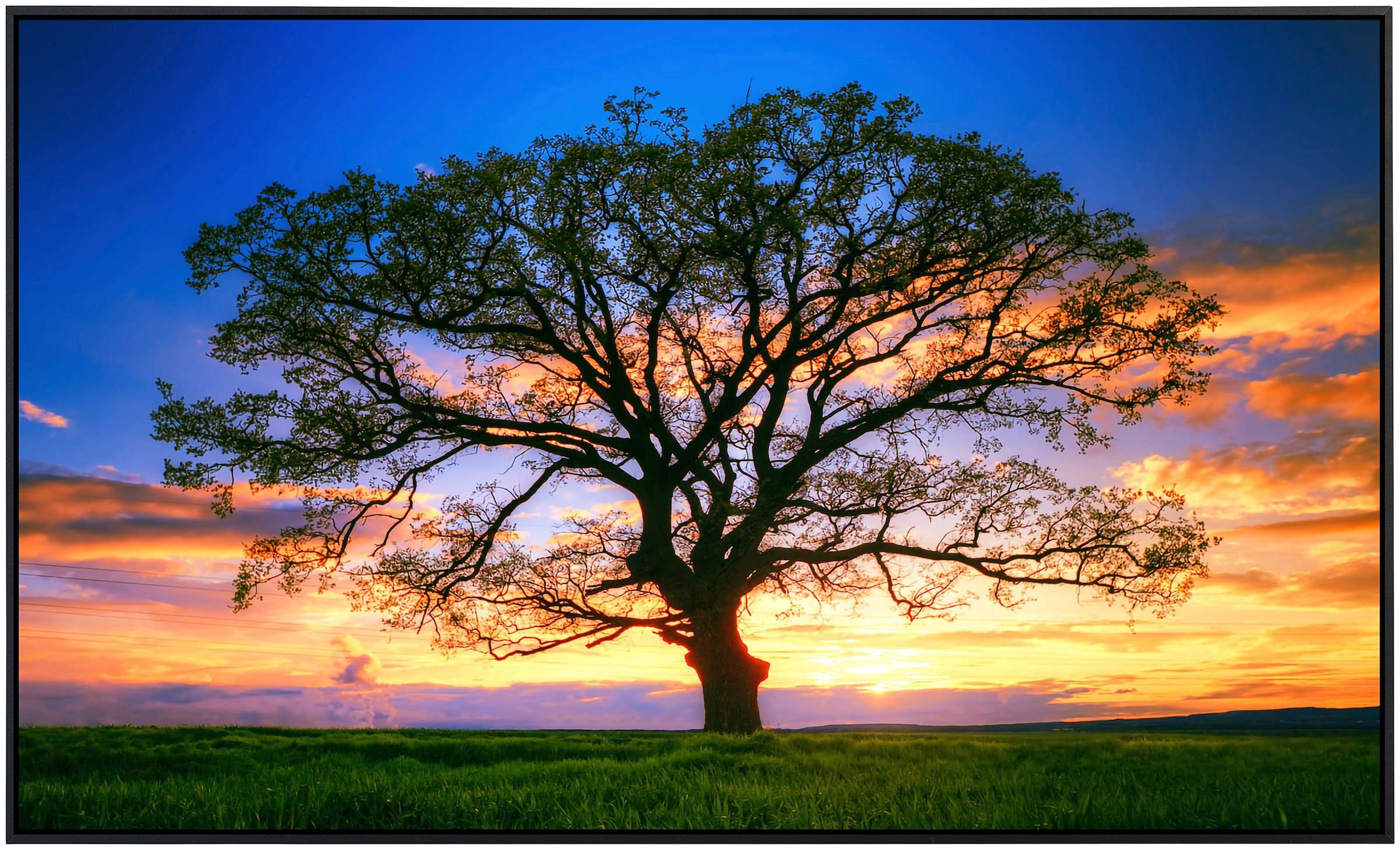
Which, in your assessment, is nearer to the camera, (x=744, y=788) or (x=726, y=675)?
(x=744, y=788)

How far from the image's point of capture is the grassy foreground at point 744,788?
6.86 meters

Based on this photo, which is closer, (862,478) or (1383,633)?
(1383,633)

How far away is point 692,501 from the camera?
1570 cm

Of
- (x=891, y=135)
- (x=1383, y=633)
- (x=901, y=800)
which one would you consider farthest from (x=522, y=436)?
(x=1383, y=633)

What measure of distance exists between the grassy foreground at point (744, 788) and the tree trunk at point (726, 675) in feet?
11.5

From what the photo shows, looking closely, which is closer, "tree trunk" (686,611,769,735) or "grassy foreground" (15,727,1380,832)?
"grassy foreground" (15,727,1380,832)

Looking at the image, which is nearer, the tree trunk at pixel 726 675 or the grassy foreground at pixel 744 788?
the grassy foreground at pixel 744 788

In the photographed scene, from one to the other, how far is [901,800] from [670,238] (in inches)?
377

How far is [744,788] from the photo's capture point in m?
7.81

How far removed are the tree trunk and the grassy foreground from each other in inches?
138

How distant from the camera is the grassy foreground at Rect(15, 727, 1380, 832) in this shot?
22.5 feet

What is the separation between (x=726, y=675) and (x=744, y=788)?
7.69 metres

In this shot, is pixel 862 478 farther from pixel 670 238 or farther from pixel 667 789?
pixel 667 789

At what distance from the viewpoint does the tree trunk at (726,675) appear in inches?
602
